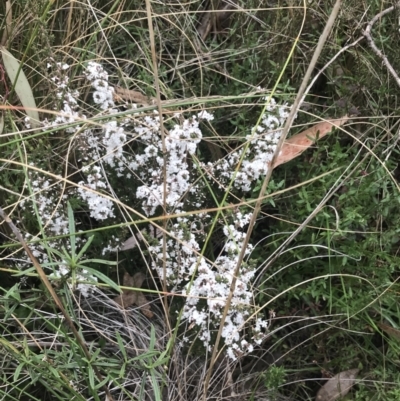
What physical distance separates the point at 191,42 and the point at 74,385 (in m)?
1.01

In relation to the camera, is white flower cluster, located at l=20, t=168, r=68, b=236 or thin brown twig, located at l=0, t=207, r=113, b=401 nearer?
Answer: thin brown twig, located at l=0, t=207, r=113, b=401

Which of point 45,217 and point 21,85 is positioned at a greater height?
point 21,85

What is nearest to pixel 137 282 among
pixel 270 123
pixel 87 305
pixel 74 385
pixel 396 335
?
pixel 87 305

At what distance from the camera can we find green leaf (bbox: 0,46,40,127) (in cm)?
142

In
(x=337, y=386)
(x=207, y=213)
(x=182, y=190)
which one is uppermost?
(x=182, y=190)

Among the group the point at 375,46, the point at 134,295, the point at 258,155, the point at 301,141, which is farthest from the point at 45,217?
the point at 375,46

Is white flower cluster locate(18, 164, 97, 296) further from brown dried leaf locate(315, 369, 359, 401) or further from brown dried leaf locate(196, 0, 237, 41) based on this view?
brown dried leaf locate(196, 0, 237, 41)

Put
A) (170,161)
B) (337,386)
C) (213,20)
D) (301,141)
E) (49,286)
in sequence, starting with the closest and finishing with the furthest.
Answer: (49,286) → (170,161) → (337,386) → (301,141) → (213,20)

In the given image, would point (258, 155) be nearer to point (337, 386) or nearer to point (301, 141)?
point (301, 141)

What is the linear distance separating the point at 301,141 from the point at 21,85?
747 millimetres

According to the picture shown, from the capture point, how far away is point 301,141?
59.7 inches

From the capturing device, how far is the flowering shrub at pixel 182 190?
1234mm

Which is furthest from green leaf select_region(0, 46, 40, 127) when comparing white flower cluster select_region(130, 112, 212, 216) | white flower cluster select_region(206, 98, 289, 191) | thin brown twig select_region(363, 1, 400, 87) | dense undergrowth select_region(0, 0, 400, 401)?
thin brown twig select_region(363, 1, 400, 87)

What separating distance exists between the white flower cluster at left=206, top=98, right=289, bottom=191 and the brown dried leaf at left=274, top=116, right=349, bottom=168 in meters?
0.10
